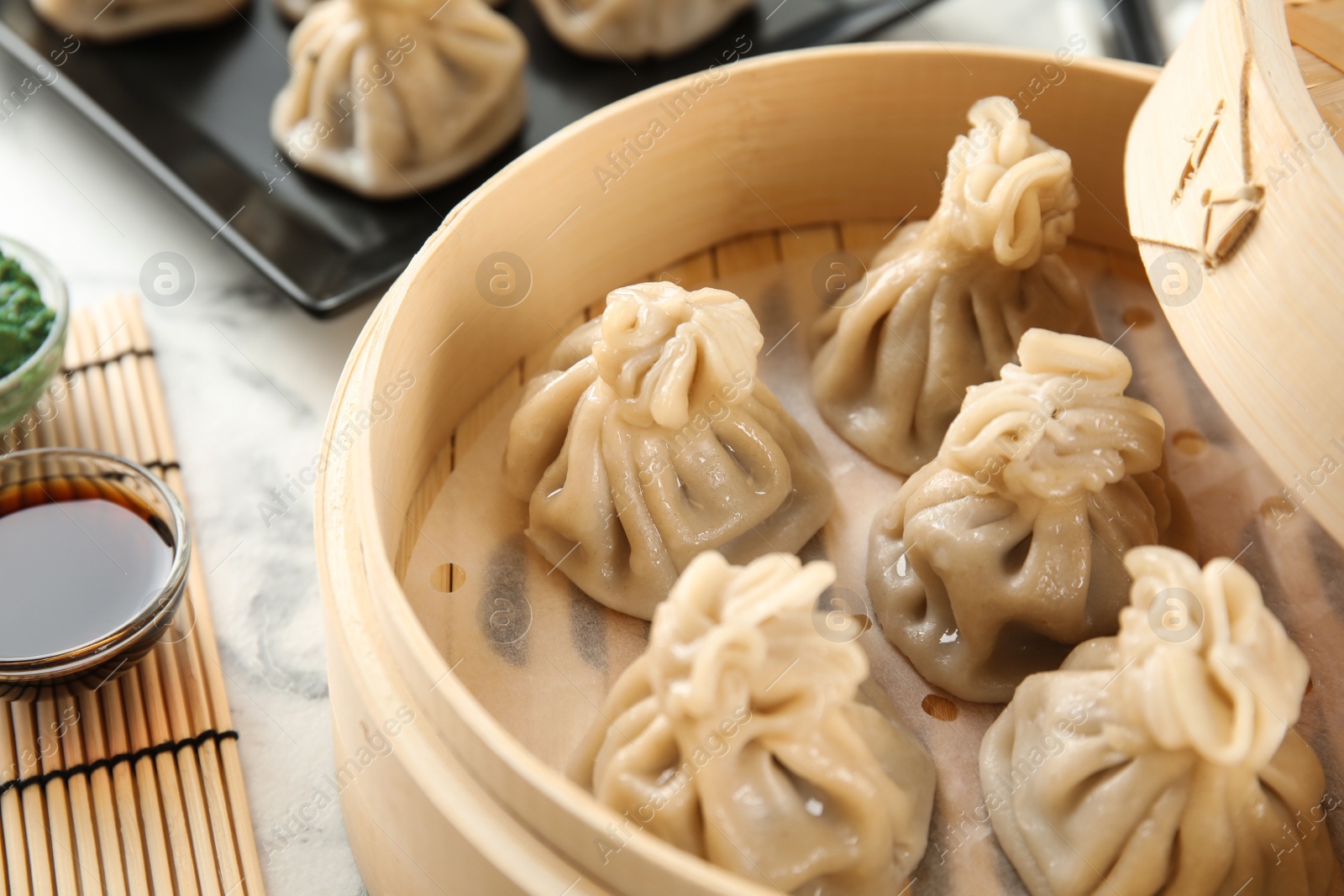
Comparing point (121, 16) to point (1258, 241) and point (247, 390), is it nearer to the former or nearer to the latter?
point (247, 390)

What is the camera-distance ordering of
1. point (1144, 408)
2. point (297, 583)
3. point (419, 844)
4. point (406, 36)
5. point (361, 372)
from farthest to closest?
point (406, 36) → point (297, 583) → point (361, 372) → point (1144, 408) → point (419, 844)

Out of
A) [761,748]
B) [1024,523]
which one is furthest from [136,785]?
[1024,523]

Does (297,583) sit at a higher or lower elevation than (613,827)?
lower

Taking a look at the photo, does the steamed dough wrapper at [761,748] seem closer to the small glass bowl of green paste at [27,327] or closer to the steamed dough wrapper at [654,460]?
the steamed dough wrapper at [654,460]

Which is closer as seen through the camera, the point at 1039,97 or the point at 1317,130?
the point at 1317,130

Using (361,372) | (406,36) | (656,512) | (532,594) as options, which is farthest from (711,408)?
(406,36)

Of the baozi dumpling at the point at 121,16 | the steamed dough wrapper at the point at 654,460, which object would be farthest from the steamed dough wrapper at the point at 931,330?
the baozi dumpling at the point at 121,16

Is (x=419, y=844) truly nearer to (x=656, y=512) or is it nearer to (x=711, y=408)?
(x=656, y=512)
